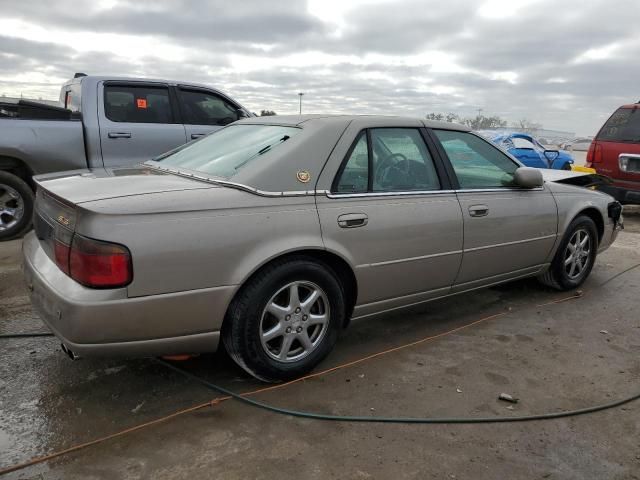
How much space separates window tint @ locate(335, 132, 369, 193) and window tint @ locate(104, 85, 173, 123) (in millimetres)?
4105

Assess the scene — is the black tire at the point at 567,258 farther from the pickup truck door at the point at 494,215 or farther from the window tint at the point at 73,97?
the window tint at the point at 73,97

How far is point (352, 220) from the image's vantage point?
119 inches

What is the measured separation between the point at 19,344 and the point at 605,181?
528 cm

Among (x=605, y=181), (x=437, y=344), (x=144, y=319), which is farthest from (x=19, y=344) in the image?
(x=605, y=181)

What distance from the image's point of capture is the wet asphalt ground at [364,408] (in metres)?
2.30

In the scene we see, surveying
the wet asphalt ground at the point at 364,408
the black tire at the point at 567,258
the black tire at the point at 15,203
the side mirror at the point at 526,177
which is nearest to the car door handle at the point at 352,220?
the wet asphalt ground at the point at 364,408

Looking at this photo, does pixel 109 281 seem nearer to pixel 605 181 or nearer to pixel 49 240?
pixel 49 240

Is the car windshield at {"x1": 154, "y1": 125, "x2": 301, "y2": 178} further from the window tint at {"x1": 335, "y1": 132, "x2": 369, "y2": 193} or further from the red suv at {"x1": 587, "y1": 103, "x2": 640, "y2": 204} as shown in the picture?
the red suv at {"x1": 587, "y1": 103, "x2": 640, "y2": 204}

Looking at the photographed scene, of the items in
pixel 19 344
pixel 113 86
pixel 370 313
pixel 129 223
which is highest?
pixel 113 86

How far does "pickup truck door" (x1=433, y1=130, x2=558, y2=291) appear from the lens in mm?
3695

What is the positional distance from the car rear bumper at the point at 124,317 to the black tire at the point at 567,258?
3.22 metres

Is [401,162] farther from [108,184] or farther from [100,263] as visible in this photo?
[100,263]

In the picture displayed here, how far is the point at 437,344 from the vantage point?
3.60 m

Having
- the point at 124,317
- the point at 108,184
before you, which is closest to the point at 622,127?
the point at 108,184
